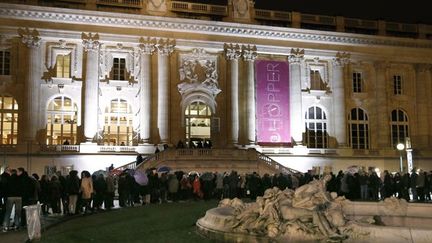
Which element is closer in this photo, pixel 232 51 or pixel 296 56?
pixel 232 51

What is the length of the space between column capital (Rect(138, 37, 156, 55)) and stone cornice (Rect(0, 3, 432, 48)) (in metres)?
0.92

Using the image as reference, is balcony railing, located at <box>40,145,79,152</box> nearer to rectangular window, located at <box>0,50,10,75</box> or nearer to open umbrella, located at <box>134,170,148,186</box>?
rectangular window, located at <box>0,50,10,75</box>

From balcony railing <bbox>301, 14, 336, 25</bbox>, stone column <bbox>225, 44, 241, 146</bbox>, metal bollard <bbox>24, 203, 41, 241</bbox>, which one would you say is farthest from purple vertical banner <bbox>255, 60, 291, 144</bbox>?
metal bollard <bbox>24, 203, 41, 241</bbox>

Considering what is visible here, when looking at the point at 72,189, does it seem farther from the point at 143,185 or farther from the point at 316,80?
the point at 316,80

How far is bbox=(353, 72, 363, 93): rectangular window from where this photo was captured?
4553 centimetres

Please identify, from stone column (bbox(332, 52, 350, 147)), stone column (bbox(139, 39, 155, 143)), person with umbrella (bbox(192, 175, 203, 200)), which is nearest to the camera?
person with umbrella (bbox(192, 175, 203, 200))

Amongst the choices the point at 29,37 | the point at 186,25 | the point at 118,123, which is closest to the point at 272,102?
the point at 186,25

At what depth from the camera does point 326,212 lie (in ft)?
31.9

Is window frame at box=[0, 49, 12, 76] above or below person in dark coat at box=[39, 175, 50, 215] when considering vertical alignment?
above

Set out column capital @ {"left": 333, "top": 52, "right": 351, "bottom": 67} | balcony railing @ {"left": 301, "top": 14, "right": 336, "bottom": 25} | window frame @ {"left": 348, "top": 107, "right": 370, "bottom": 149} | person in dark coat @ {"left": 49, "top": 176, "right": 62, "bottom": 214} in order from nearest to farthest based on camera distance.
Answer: person in dark coat @ {"left": 49, "top": 176, "right": 62, "bottom": 214}
column capital @ {"left": 333, "top": 52, "right": 351, "bottom": 67}
window frame @ {"left": 348, "top": 107, "right": 370, "bottom": 149}
balcony railing @ {"left": 301, "top": 14, "right": 336, "bottom": 25}

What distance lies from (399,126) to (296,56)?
35.6 ft

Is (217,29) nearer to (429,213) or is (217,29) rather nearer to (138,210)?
(138,210)

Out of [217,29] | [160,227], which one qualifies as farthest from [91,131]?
[160,227]

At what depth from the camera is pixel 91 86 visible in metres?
38.4
